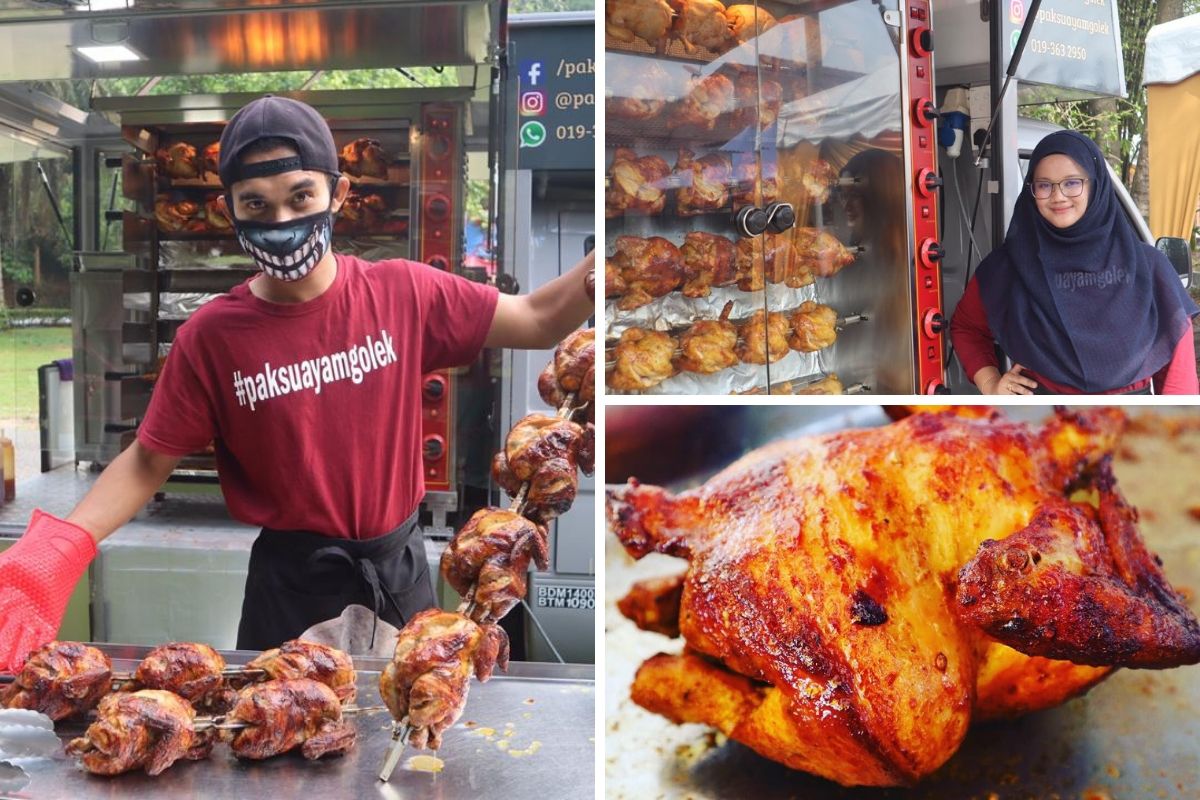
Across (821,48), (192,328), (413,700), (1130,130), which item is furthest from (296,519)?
(1130,130)

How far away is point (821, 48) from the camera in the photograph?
2664 millimetres

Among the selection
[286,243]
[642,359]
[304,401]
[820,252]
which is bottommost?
[304,401]

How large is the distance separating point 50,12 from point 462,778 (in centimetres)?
245

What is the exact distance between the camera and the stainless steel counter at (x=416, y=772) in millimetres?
1381

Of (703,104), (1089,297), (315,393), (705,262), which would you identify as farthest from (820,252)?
(315,393)

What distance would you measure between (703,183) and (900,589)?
146 centimetres

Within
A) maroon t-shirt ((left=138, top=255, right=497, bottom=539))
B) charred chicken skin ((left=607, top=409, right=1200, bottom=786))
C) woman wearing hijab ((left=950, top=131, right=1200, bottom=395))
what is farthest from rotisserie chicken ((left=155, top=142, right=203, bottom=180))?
woman wearing hijab ((left=950, top=131, right=1200, bottom=395))

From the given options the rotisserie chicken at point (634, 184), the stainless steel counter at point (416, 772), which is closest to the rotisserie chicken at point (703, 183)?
the rotisserie chicken at point (634, 184)

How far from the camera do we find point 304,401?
200cm

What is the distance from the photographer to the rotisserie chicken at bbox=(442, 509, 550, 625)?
5.41 feet

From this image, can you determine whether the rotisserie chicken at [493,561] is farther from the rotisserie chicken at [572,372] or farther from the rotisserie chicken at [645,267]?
the rotisserie chicken at [645,267]

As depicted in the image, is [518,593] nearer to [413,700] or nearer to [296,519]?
[413,700]

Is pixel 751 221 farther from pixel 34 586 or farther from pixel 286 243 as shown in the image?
pixel 34 586

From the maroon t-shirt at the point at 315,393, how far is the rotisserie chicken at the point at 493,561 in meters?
0.46
